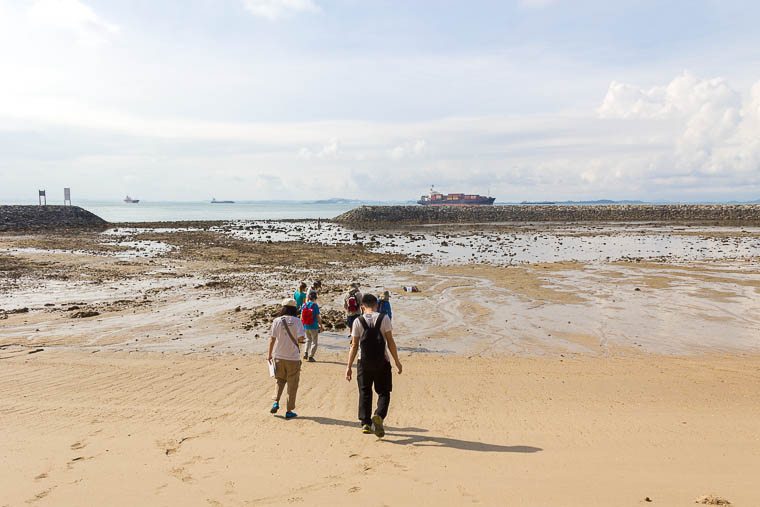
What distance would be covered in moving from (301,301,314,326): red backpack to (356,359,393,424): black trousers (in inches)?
171

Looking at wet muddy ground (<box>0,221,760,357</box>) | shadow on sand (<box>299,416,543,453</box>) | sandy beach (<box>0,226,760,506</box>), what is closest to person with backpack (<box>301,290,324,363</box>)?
sandy beach (<box>0,226,760,506</box>)

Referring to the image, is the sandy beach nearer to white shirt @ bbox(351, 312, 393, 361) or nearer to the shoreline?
the shoreline

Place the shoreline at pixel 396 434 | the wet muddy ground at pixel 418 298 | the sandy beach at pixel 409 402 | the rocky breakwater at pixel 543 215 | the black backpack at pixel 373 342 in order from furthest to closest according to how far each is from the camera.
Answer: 1. the rocky breakwater at pixel 543 215
2. the wet muddy ground at pixel 418 298
3. the black backpack at pixel 373 342
4. the sandy beach at pixel 409 402
5. the shoreline at pixel 396 434

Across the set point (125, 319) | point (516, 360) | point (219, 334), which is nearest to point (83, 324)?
point (125, 319)

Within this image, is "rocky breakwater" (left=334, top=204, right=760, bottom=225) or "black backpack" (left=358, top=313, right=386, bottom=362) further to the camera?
"rocky breakwater" (left=334, top=204, right=760, bottom=225)

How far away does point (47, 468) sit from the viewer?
5.41 metres

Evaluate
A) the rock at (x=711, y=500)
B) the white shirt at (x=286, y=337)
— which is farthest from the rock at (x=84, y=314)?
the rock at (x=711, y=500)

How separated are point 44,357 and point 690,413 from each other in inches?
528

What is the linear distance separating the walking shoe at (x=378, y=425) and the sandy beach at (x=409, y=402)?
0.11m

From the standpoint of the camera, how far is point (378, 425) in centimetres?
641

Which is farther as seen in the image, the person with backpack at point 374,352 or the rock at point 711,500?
the person with backpack at point 374,352

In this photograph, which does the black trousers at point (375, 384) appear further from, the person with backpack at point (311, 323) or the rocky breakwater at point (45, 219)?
the rocky breakwater at point (45, 219)

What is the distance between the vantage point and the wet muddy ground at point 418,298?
12.8 meters

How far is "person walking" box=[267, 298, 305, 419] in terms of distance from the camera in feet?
23.7
